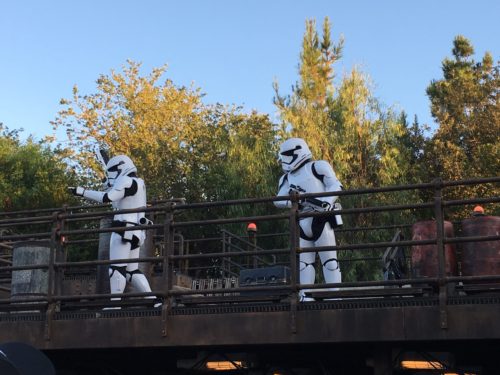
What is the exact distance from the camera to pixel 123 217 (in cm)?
1030

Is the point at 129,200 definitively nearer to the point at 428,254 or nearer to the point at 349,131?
the point at 428,254

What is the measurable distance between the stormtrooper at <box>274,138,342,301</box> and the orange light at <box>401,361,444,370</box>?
1.33 m

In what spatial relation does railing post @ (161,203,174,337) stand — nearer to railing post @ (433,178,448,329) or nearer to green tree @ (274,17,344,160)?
railing post @ (433,178,448,329)

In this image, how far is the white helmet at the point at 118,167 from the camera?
10.6m

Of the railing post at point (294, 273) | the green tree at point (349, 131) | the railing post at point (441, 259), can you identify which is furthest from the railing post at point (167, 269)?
the green tree at point (349, 131)

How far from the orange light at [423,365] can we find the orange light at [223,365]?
1.71 m

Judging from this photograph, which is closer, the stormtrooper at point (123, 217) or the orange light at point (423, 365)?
the orange light at point (423, 365)

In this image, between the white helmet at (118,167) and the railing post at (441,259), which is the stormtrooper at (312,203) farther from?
the white helmet at (118,167)

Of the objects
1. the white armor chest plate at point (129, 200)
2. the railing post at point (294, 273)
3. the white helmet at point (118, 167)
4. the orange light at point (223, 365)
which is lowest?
the orange light at point (223, 365)

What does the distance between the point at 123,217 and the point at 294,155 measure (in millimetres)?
2238

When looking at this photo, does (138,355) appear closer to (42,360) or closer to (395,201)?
(42,360)

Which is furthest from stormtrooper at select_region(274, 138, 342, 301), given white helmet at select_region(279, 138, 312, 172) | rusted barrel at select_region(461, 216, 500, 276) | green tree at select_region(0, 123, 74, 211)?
green tree at select_region(0, 123, 74, 211)

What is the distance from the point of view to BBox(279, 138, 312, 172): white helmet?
9836 mm

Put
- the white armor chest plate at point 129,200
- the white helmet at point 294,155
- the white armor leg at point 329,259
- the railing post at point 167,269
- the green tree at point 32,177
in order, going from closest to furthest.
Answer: the railing post at point 167,269
the white armor leg at point 329,259
the white helmet at point 294,155
the white armor chest plate at point 129,200
the green tree at point 32,177
